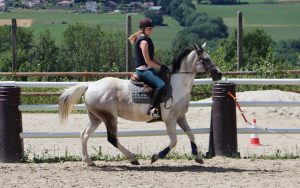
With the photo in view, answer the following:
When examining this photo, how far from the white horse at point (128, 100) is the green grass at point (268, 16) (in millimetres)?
61973

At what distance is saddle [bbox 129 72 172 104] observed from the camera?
38.7 feet

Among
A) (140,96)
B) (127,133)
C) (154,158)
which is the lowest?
(154,158)

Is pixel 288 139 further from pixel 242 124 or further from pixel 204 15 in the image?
pixel 204 15

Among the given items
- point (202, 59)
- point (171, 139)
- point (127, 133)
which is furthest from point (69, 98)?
point (202, 59)

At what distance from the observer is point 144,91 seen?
11828 mm

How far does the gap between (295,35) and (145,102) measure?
65.5 metres

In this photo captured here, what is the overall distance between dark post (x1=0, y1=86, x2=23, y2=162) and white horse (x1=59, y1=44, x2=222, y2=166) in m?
0.92

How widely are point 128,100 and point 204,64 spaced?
1.17m

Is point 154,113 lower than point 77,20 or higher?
higher

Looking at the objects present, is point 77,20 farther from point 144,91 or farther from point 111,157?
point 144,91

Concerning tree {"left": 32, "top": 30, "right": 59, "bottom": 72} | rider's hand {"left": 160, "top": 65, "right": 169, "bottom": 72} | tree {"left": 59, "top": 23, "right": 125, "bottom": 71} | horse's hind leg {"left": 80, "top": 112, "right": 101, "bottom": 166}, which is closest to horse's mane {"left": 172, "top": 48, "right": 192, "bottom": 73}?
rider's hand {"left": 160, "top": 65, "right": 169, "bottom": 72}

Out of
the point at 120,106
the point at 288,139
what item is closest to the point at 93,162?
the point at 120,106

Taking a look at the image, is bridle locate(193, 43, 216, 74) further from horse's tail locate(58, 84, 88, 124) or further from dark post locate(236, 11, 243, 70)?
dark post locate(236, 11, 243, 70)

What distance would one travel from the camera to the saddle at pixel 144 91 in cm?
1180
